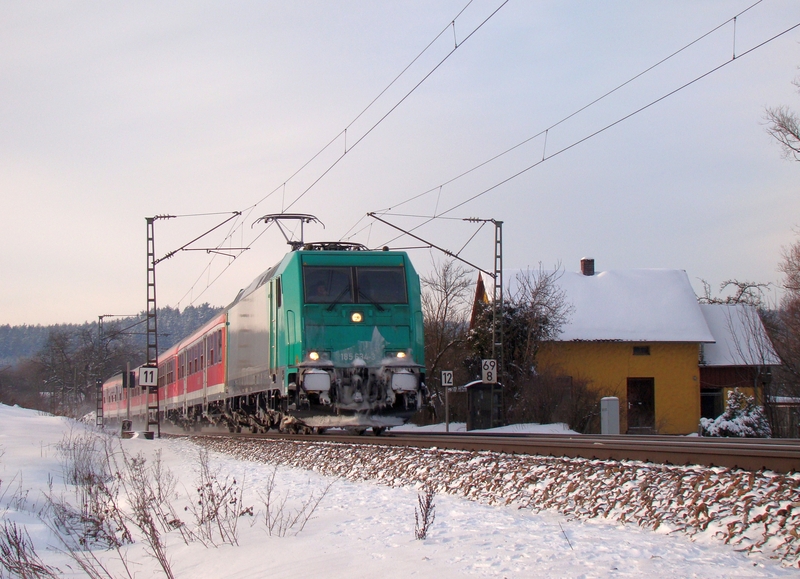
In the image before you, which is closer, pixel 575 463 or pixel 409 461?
pixel 575 463

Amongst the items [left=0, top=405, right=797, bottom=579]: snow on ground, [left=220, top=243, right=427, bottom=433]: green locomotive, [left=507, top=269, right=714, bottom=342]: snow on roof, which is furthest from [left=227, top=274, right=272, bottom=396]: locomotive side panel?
[left=507, top=269, right=714, bottom=342]: snow on roof

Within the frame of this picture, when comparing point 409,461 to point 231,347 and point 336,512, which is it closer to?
point 336,512

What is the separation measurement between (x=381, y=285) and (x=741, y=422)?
11463mm

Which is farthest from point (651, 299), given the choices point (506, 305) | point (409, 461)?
point (409, 461)

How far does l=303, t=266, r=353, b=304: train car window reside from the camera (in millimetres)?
14586

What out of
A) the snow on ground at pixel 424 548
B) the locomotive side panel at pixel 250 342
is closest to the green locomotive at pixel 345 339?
the locomotive side panel at pixel 250 342

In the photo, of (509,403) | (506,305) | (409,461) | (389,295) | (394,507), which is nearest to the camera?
(394,507)

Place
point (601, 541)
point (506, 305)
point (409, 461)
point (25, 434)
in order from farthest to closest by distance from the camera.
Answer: point (506, 305)
point (25, 434)
point (409, 461)
point (601, 541)

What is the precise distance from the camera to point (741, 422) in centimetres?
2134

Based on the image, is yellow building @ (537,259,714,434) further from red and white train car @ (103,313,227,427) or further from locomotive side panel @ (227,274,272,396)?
locomotive side panel @ (227,274,272,396)

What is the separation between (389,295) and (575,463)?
7495mm

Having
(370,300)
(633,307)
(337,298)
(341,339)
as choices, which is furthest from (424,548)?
(633,307)

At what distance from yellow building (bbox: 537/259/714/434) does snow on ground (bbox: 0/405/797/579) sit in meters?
26.1

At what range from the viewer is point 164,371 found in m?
34.1
